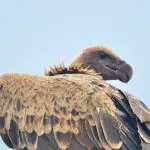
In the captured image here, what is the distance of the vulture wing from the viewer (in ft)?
36.7

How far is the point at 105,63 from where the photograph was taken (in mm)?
14883

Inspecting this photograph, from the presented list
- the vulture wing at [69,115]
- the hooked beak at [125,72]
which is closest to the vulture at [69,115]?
the vulture wing at [69,115]

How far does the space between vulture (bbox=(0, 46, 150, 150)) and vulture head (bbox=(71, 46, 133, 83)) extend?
220 centimetres

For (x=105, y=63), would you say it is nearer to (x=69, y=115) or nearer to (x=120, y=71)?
(x=120, y=71)

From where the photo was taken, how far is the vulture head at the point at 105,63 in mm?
14742

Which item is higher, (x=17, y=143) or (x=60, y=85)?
(x=60, y=85)

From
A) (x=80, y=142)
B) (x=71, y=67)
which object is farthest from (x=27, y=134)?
(x=71, y=67)

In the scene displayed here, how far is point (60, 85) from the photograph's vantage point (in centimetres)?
1189

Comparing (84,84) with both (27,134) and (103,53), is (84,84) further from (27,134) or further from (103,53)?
(103,53)

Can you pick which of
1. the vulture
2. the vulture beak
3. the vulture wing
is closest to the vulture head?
the vulture beak

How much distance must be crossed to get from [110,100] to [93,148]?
0.86 metres

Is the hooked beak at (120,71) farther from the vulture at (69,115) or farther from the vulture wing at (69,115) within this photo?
the vulture wing at (69,115)

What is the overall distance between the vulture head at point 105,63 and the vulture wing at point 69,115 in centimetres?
245

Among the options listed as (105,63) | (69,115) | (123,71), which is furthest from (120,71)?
(69,115)
